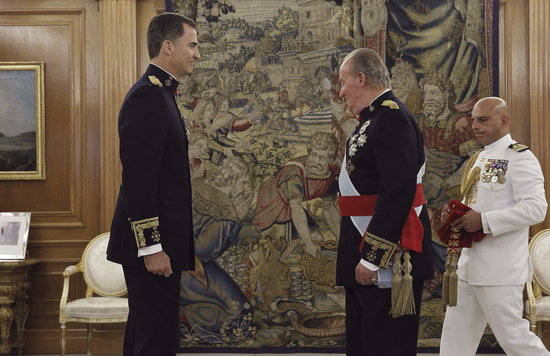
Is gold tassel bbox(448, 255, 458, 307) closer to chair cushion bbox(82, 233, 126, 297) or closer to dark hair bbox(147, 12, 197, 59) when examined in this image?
dark hair bbox(147, 12, 197, 59)

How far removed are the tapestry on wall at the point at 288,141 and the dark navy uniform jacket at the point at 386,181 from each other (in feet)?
8.00

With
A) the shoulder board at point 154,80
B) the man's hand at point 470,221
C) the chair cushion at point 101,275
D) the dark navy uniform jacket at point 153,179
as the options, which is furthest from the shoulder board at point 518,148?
the chair cushion at point 101,275

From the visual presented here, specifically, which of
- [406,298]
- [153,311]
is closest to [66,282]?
[153,311]

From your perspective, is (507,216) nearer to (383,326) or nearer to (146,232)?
(383,326)

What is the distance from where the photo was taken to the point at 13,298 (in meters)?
5.09

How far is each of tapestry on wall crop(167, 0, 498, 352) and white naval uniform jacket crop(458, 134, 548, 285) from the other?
4.91ft

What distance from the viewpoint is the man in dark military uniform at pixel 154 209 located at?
256cm

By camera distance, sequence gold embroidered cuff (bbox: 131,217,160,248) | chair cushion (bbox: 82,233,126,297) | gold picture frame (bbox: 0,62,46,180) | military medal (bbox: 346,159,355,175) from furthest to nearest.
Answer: gold picture frame (bbox: 0,62,46,180)
chair cushion (bbox: 82,233,126,297)
military medal (bbox: 346,159,355,175)
gold embroidered cuff (bbox: 131,217,160,248)

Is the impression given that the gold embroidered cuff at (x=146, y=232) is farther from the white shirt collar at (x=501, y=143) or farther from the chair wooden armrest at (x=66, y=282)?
the chair wooden armrest at (x=66, y=282)

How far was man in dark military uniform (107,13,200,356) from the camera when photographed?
2.56 metres

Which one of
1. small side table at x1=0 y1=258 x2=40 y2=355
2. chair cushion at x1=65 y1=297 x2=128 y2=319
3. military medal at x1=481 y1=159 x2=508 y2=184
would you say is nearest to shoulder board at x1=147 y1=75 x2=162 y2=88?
military medal at x1=481 y1=159 x2=508 y2=184

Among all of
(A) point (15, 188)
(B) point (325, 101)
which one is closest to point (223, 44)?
(B) point (325, 101)

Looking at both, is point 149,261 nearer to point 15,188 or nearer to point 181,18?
point 181,18

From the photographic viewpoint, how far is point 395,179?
Answer: 8.61 feet
